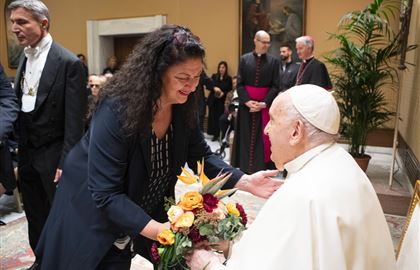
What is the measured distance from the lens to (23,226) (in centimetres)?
402

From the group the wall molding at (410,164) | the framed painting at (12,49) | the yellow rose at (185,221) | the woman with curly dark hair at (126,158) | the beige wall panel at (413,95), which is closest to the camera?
the yellow rose at (185,221)

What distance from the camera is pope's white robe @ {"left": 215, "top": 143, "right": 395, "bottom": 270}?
1180 millimetres

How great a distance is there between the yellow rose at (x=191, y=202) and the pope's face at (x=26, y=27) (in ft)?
5.67

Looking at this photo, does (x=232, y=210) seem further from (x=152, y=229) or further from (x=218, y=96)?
(x=218, y=96)

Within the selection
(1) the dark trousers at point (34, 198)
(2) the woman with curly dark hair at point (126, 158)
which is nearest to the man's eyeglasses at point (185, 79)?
(2) the woman with curly dark hair at point (126, 158)

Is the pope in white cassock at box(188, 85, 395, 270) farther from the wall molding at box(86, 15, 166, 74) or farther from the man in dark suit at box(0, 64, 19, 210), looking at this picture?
the wall molding at box(86, 15, 166, 74)

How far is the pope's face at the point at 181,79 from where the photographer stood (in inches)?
63.7

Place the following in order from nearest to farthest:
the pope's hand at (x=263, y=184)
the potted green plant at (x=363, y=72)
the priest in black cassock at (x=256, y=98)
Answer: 1. the pope's hand at (x=263, y=184)
2. the potted green plant at (x=363, y=72)
3. the priest in black cassock at (x=256, y=98)

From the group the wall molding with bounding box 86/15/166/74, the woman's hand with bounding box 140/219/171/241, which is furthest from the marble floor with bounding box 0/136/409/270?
the wall molding with bounding box 86/15/166/74

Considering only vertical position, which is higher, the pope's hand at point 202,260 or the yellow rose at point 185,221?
the yellow rose at point 185,221

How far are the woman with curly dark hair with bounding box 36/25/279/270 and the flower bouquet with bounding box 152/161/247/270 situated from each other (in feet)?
0.28

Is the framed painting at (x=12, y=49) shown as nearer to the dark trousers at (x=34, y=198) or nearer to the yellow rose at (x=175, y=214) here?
the dark trousers at (x=34, y=198)

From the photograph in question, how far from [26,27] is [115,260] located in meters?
1.65

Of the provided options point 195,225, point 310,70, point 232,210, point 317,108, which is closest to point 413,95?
point 310,70
